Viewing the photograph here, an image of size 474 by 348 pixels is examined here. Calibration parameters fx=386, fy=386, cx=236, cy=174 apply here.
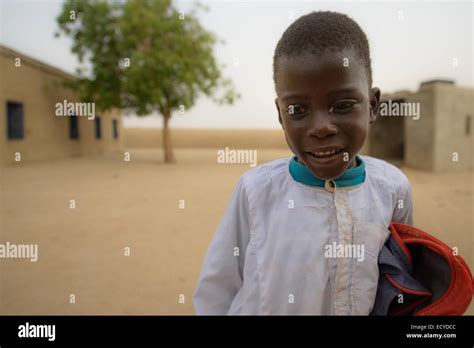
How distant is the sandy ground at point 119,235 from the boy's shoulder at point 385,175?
139 centimetres

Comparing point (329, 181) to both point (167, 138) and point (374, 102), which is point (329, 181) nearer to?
point (374, 102)

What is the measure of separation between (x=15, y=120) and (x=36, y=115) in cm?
93

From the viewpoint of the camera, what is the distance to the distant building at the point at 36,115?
9645mm

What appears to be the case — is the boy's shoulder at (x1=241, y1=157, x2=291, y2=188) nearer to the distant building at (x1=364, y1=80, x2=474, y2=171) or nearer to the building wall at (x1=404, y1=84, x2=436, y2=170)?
the distant building at (x1=364, y1=80, x2=474, y2=171)

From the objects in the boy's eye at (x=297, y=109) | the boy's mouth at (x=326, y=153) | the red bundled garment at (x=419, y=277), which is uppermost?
the boy's eye at (x=297, y=109)

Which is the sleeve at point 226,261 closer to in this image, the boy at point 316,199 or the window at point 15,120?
the boy at point 316,199

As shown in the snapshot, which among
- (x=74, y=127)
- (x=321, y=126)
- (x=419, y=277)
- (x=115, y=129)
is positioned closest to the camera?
(x=321, y=126)

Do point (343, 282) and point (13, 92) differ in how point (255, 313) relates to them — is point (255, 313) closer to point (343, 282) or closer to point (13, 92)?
point (343, 282)

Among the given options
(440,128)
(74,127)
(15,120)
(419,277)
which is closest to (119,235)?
(419,277)

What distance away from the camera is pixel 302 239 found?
91 centimetres

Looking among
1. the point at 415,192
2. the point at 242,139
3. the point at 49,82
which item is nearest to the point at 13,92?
the point at 49,82

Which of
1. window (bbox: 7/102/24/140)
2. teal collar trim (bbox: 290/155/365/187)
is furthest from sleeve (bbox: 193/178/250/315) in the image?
window (bbox: 7/102/24/140)

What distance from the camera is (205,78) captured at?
1157 cm

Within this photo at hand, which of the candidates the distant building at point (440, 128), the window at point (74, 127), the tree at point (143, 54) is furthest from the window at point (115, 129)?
the distant building at point (440, 128)
